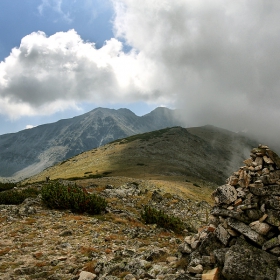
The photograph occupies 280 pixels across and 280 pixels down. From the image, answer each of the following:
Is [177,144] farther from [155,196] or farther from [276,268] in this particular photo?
[276,268]

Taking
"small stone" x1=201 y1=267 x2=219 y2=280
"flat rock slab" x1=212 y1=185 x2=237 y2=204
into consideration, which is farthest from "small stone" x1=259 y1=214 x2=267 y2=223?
"small stone" x1=201 y1=267 x2=219 y2=280

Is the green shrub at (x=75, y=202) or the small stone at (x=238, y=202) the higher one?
the small stone at (x=238, y=202)

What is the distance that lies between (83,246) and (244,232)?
28.9ft

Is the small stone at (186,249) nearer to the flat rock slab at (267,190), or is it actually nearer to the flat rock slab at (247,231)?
the flat rock slab at (247,231)

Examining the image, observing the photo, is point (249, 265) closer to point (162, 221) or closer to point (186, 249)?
point (186, 249)

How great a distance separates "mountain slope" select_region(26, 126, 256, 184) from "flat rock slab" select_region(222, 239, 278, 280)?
68.0m

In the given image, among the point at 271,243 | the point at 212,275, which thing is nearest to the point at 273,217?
the point at 271,243

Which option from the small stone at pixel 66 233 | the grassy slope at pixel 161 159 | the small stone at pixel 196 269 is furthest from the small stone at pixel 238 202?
the grassy slope at pixel 161 159

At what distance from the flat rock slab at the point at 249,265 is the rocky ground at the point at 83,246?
1.68 m

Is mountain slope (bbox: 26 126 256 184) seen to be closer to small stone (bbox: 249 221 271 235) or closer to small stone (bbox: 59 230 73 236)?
small stone (bbox: 59 230 73 236)

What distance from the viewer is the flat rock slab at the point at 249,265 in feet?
22.5

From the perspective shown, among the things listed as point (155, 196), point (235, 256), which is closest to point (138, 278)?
point (235, 256)

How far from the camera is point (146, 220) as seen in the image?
20.1 m

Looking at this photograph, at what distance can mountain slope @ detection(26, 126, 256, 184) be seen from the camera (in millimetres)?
86125
